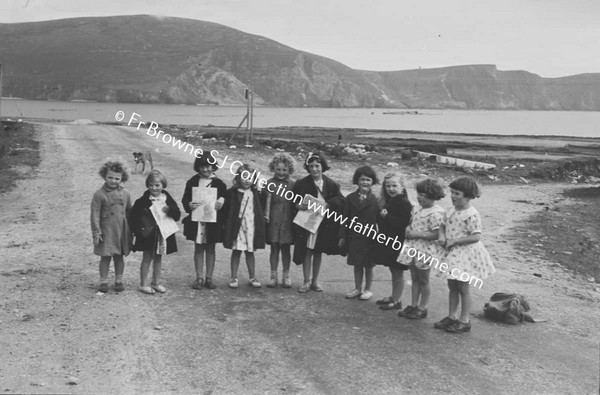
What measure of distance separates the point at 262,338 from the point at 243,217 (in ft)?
6.43

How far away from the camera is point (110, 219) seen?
6922 mm

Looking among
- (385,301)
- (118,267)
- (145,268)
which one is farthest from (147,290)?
(385,301)

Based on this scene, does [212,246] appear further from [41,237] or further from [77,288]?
[41,237]

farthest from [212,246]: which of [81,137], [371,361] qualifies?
[81,137]

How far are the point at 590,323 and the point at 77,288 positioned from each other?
5707mm

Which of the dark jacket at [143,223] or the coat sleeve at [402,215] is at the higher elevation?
the coat sleeve at [402,215]

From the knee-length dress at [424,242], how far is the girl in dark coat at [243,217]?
180 cm

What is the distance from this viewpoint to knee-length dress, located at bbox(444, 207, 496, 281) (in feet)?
19.7

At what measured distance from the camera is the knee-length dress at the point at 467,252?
6.00 metres

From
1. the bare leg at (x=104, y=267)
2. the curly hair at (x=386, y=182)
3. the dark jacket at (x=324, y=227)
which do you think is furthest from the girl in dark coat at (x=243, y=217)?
the curly hair at (x=386, y=182)

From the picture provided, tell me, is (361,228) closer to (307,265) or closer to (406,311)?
(307,265)

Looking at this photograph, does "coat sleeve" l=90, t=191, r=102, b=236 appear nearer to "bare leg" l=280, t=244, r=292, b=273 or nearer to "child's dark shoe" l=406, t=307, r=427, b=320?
"bare leg" l=280, t=244, r=292, b=273

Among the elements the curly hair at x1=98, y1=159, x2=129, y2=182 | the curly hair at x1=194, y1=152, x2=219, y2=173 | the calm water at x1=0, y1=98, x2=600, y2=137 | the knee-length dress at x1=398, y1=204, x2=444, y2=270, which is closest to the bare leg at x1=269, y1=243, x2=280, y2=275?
the curly hair at x1=194, y1=152, x2=219, y2=173

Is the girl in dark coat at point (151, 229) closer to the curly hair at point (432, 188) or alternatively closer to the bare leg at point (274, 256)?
the bare leg at point (274, 256)
